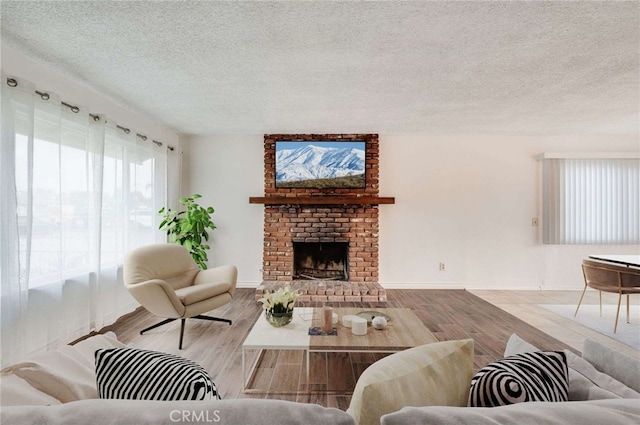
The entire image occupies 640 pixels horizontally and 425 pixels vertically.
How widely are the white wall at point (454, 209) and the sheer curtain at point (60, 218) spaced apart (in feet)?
5.00

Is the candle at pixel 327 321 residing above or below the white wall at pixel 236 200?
below

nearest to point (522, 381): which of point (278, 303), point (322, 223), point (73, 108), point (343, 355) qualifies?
point (278, 303)

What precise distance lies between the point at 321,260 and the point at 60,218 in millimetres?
3429

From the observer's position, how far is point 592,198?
16.5 feet

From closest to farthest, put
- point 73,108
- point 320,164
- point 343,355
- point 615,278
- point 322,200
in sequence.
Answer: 1. point 343,355
2. point 73,108
3. point 615,278
4. point 322,200
5. point 320,164

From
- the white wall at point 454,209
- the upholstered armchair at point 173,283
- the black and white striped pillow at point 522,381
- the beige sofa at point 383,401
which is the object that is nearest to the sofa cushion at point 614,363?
the beige sofa at point 383,401

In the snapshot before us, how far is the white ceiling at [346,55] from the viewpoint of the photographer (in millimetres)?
1925

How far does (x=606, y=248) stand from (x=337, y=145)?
4682 mm

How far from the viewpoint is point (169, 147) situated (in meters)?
4.77

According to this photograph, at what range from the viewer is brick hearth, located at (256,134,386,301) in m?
4.98

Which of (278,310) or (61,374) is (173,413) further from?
(278,310)

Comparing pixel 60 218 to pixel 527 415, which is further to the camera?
pixel 60 218

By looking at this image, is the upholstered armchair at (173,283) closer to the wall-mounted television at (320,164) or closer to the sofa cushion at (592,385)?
the wall-mounted television at (320,164)

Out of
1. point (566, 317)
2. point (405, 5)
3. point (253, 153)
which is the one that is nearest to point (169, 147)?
point (253, 153)
